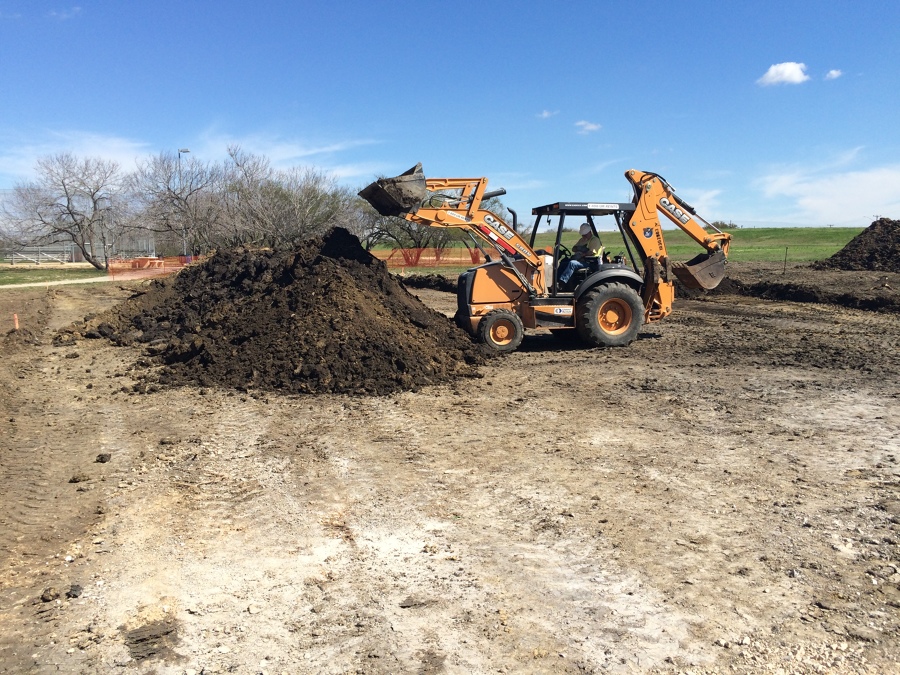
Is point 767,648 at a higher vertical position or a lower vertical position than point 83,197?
lower

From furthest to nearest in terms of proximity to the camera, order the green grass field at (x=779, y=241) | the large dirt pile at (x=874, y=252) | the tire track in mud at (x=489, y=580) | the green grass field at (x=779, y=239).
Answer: the green grass field at (x=779, y=239), the green grass field at (x=779, y=241), the large dirt pile at (x=874, y=252), the tire track in mud at (x=489, y=580)

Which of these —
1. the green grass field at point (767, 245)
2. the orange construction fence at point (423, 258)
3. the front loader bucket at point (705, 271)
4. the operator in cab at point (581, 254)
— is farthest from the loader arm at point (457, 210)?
the orange construction fence at point (423, 258)

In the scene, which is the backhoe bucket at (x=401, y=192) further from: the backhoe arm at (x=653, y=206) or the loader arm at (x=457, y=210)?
the backhoe arm at (x=653, y=206)

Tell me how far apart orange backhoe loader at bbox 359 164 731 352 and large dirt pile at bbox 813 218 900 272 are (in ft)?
65.9

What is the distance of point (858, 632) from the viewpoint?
3438 mm

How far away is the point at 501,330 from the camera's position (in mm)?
11328

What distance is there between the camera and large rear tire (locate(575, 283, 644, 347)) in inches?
442

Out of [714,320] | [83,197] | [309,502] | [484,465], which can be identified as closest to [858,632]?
[484,465]

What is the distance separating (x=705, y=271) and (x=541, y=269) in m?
3.28

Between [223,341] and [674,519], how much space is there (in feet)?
24.0

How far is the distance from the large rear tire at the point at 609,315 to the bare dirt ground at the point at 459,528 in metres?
2.31

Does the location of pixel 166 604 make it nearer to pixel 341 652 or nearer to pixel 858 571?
pixel 341 652

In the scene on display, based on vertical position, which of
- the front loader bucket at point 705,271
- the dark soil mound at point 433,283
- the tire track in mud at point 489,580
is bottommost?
the tire track in mud at point 489,580

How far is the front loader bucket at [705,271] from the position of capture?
12273 mm
